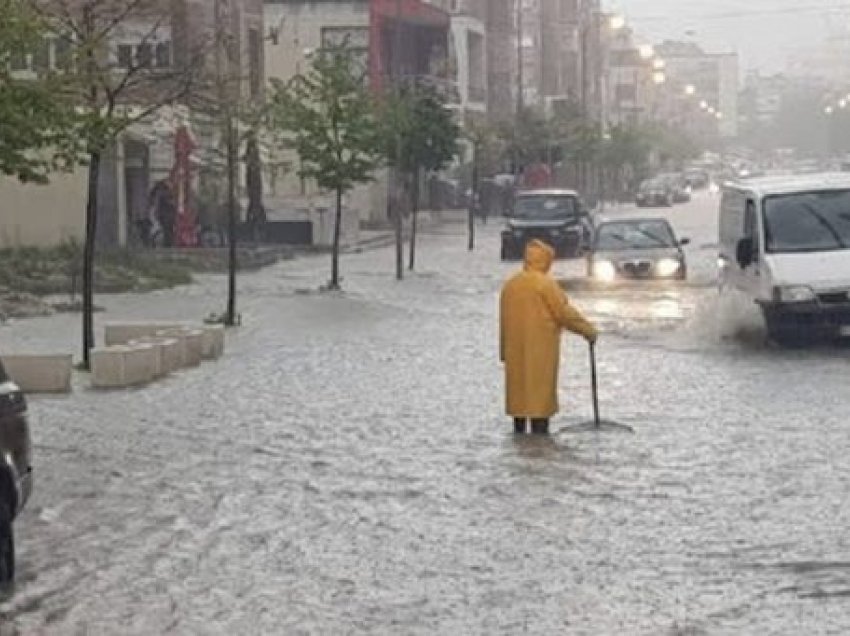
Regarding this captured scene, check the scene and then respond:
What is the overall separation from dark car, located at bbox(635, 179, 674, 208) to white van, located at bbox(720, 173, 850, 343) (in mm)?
74265

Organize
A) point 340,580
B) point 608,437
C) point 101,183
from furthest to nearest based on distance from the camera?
point 101,183 < point 608,437 < point 340,580

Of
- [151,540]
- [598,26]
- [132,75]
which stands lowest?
[151,540]

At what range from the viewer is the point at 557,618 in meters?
10.3

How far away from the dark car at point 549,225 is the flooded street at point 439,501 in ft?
90.7

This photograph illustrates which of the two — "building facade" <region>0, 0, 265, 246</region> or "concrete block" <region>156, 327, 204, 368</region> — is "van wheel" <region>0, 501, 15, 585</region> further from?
"building facade" <region>0, 0, 265, 246</region>

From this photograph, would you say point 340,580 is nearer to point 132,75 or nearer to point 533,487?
point 533,487

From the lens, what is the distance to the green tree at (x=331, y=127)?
41906 millimetres

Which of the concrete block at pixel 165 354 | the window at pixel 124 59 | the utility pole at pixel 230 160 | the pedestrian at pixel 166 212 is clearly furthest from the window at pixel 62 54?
the pedestrian at pixel 166 212

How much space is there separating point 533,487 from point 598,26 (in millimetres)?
143678

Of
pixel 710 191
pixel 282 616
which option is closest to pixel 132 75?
pixel 282 616

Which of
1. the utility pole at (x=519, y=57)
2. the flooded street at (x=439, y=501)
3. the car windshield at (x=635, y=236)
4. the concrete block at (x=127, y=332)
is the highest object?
the utility pole at (x=519, y=57)

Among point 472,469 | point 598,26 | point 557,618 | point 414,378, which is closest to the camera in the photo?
point 557,618

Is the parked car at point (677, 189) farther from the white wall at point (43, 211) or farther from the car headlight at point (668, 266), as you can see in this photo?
the car headlight at point (668, 266)

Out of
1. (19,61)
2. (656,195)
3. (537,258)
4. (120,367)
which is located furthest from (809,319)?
(656,195)
